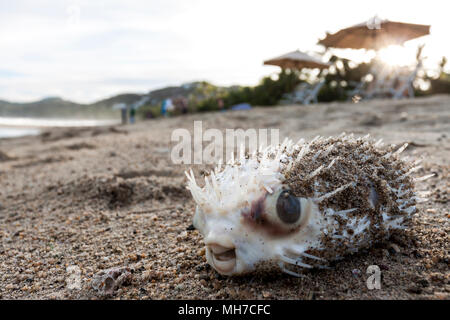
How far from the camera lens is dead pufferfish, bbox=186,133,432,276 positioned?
57.6 inches

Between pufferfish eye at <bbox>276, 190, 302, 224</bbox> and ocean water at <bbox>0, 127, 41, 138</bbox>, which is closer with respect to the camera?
pufferfish eye at <bbox>276, 190, 302, 224</bbox>

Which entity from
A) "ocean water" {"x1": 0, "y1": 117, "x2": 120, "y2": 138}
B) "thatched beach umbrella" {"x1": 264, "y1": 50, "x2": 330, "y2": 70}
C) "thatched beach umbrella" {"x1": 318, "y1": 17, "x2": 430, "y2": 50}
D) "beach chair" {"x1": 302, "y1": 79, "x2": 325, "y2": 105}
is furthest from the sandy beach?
"ocean water" {"x1": 0, "y1": 117, "x2": 120, "y2": 138}

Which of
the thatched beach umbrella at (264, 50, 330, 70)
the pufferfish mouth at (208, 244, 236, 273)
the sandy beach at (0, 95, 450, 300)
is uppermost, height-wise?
the thatched beach umbrella at (264, 50, 330, 70)

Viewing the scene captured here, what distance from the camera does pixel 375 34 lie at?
11.6 m

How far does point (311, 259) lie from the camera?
4.97ft

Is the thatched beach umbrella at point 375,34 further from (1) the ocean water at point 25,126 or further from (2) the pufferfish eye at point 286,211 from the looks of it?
(1) the ocean water at point 25,126

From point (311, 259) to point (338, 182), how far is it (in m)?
0.37

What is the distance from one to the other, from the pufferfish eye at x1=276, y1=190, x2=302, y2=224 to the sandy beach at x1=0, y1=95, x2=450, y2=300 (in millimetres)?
298

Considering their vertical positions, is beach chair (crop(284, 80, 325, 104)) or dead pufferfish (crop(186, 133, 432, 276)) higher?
beach chair (crop(284, 80, 325, 104))

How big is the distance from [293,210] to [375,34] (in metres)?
12.0
